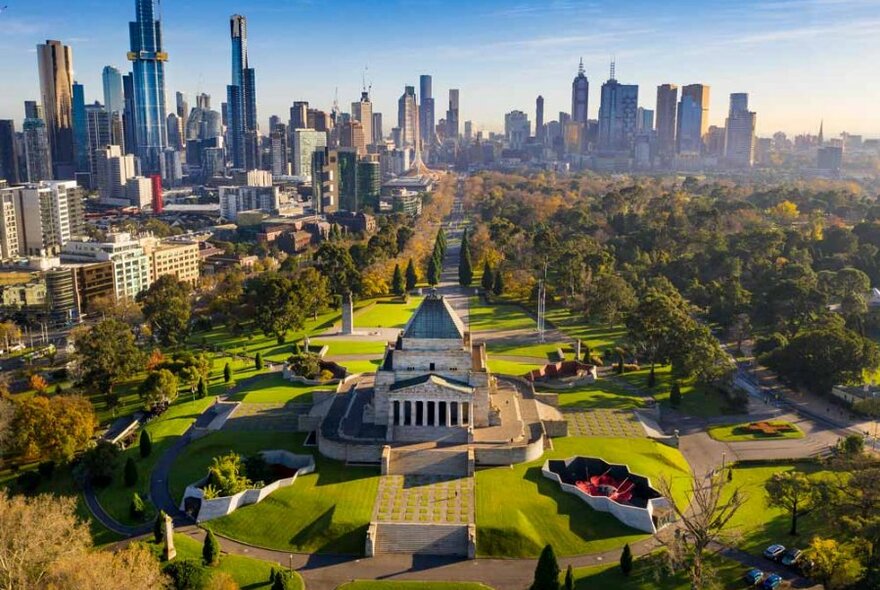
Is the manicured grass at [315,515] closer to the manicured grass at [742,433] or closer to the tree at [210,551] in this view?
the tree at [210,551]

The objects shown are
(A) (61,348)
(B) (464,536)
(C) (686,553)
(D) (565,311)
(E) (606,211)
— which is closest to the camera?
(C) (686,553)

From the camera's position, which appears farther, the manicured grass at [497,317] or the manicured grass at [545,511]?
the manicured grass at [497,317]

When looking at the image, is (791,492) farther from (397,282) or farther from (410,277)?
(410,277)

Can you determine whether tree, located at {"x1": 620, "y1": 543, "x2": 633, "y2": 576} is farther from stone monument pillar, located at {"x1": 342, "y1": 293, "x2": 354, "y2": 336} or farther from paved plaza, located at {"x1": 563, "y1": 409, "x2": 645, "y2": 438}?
stone monument pillar, located at {"x1": 342, "y1": 293, "x2": 354, "y2": 336}

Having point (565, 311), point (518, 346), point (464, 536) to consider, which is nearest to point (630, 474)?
point (464, 536)

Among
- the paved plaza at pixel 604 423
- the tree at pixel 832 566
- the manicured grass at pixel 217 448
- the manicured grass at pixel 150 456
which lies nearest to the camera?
the tree at pixel 832 566

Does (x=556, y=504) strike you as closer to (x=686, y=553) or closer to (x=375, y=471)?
(x=686, y=553)

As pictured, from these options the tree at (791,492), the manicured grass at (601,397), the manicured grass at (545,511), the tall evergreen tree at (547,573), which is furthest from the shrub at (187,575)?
the manicured grass at (601,397)
